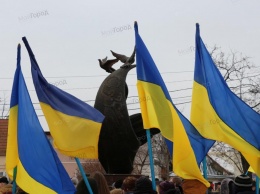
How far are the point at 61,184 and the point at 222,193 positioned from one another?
2.83 metres

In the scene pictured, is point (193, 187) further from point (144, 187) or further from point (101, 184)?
point (101, 184)

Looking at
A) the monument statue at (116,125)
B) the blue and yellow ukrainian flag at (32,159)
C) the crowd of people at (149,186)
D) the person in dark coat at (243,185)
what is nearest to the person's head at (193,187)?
the crowd of people at (149,186)

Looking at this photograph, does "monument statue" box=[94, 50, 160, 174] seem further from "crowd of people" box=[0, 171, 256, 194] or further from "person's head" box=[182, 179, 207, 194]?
"person's head" box=[182, 179, 207, 194]

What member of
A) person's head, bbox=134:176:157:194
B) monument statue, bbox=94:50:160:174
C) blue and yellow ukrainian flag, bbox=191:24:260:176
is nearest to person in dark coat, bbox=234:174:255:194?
blue and yellow ukrainian flag, bbox=191:24:260:176

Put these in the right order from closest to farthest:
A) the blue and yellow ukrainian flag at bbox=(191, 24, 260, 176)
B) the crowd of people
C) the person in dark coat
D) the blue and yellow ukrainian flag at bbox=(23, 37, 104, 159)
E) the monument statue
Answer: the crowd of people, the person in dark coat, the blue and yellow ukrainian flag at bbox=(23, 37, 104, 159), the blue and yellow ukrainian flag at bbox=(191, 24, 260, 176), the monument statue

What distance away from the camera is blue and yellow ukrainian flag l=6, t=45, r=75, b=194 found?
7.09m

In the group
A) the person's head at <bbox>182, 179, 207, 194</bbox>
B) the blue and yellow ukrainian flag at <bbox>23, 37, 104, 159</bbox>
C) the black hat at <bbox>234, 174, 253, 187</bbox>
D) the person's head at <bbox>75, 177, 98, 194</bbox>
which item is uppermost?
the blue and yellow ukrainian flag at <bbox>23, 37, 104, 159</bbox>

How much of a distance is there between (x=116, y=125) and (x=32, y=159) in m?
3.96

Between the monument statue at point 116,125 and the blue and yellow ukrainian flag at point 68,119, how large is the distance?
3.19m

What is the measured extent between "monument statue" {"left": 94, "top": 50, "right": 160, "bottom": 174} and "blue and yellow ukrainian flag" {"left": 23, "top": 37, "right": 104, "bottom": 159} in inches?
126

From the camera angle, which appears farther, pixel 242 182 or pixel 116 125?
pixel 116 125

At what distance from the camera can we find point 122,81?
11.2 meters

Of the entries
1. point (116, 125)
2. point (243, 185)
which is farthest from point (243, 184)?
point (116, 125)

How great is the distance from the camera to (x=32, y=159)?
7227 mm
